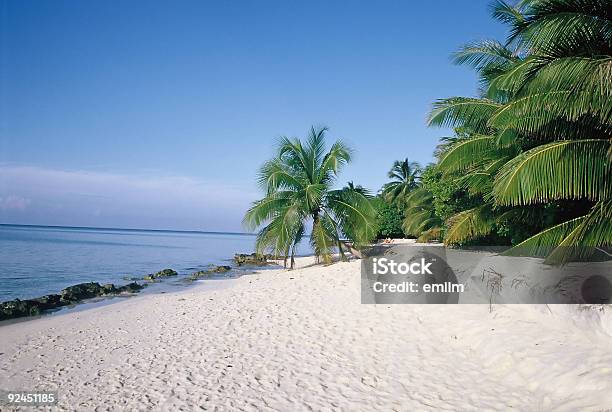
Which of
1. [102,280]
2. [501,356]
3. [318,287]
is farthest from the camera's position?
[102,280]

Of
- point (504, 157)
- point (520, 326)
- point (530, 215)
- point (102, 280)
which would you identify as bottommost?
point (102, 280)

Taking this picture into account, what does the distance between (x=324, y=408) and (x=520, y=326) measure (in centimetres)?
364

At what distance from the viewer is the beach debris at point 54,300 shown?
9.76 m

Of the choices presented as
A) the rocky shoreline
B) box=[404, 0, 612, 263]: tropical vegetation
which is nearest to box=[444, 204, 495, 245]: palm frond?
box=[404, 0, 612, 263]: tropical vegetation

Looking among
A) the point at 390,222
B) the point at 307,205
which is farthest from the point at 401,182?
the point at 307,205

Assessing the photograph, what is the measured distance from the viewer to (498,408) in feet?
12.8

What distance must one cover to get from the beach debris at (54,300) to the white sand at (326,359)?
181 cm

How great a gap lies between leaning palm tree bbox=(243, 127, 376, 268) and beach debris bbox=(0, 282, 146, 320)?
18.1 ft

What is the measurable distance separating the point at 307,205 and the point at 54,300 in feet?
28.4

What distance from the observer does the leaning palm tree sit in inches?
531

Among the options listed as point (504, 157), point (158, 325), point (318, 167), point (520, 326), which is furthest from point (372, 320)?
point (318, 167)

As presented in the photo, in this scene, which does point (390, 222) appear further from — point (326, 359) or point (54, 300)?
point (326, 359)

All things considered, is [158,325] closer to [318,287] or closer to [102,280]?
[318,287]

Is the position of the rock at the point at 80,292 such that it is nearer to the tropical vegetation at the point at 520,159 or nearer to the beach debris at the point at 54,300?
the beach debris at the point at 54,300
